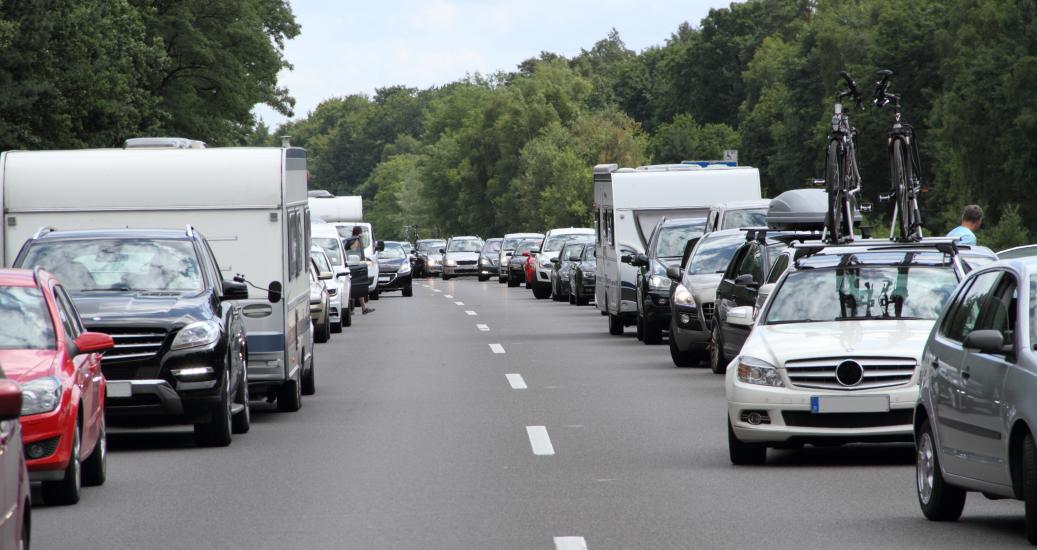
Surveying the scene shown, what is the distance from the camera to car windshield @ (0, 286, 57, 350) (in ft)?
36.0

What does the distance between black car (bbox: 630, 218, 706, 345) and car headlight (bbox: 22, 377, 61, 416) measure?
52.6ft

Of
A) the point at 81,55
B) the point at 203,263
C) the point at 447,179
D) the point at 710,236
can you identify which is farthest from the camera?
the point at 447,179

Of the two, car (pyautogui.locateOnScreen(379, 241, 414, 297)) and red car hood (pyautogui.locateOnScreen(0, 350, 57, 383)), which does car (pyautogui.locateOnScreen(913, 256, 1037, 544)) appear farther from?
car (pyautogui.locateOnScreen(379, 241, 414, 297))

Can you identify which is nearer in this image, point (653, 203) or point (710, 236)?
point (710, 236)

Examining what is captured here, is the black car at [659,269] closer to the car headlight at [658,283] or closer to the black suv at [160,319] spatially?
the car headlight at [658,283]

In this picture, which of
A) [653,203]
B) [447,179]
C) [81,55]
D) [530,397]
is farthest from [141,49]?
[447,179]

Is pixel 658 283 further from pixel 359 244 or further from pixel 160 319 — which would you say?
pixel 359 244

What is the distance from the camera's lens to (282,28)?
242 feet

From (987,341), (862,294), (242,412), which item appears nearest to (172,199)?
(242,412)

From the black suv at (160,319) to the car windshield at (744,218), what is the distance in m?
13.1

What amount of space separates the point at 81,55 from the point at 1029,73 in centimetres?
3298

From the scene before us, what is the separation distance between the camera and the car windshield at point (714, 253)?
23.2 meters

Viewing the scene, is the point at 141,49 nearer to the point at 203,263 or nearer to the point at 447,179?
the point at 203,263

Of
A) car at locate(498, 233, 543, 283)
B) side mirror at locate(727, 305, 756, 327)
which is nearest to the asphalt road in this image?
side mirror at locate(727, 305, 756, 327)
